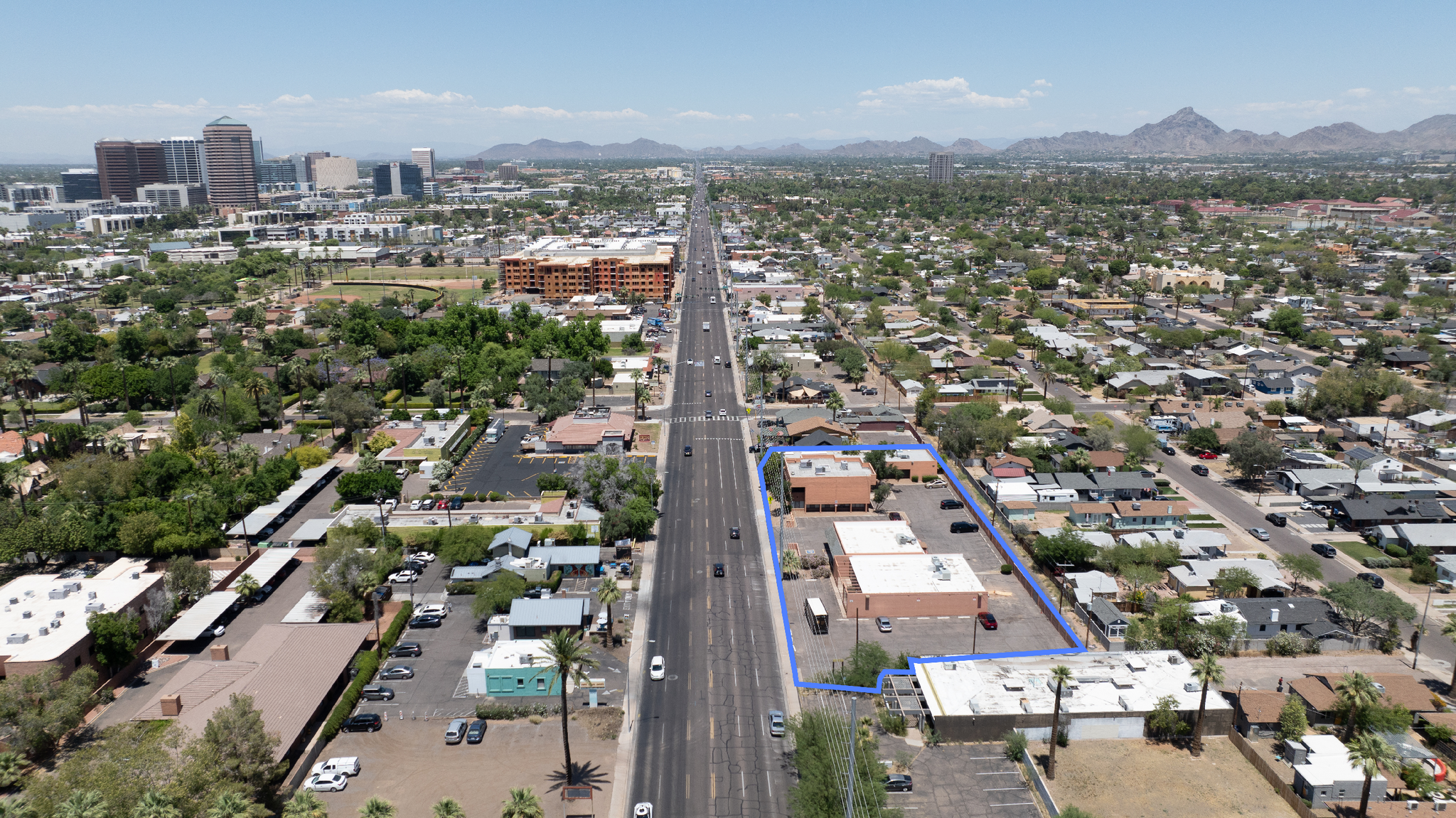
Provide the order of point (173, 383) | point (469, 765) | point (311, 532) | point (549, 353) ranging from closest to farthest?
point (469, 765)
point (311, 532)
point (173, 383)
point (549, 353)

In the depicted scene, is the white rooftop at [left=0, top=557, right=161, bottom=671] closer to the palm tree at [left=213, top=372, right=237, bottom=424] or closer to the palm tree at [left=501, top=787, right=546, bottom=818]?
the palm tree at [left=501, top=787, right=546, bottom=818]

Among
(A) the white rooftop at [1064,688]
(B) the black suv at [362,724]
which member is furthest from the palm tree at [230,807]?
(A) the white rooftop at [1064,688]

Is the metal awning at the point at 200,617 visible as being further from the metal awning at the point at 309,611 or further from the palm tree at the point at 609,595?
the palm tree at the point at 609,595

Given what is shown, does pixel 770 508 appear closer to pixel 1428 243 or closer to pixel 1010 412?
pixel 1010 412

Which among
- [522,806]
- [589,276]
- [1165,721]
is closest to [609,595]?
[522,806]

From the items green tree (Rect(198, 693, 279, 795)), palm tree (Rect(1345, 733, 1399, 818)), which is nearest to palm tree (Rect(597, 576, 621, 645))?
green tree (Rect(198, 693, 279, 795))

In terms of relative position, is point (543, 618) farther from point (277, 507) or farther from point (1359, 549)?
point (1359, 549)
